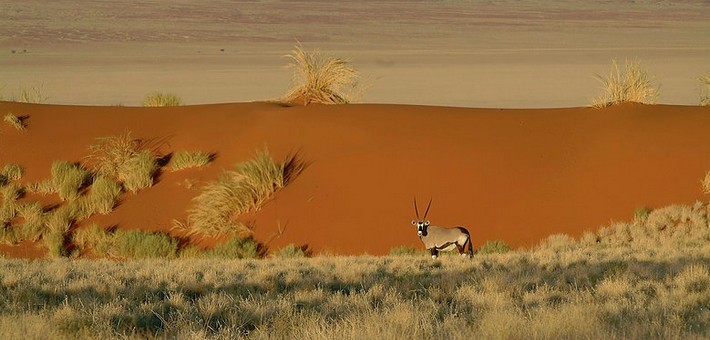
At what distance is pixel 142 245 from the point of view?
1730cm

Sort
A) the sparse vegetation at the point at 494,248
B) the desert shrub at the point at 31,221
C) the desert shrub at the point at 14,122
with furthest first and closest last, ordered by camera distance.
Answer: the desert shrub at the point at 14,122 → the desert shrub at the point at 31,221 → the sparse vegetation at the point at 494,248

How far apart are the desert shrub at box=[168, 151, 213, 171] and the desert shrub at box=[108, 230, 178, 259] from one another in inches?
74.3

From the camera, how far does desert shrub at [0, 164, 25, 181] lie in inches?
766

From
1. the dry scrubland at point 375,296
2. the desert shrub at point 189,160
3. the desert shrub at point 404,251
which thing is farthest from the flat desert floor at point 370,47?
the dry scrubland at point 375,296

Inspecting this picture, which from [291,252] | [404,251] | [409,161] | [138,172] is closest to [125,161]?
[138,172]

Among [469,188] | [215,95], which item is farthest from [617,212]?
[215,95]

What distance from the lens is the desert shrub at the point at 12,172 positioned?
766 inches

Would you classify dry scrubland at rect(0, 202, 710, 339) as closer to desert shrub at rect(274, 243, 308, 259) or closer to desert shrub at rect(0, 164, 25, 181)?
desert shrub at rect(274, 243, 308, 259)

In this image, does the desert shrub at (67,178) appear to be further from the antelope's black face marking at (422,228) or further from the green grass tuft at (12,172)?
the antelope's black face marking at (422,228)

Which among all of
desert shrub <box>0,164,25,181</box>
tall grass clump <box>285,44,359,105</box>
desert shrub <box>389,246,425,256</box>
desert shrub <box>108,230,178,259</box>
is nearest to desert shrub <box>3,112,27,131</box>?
desert shrub <box>0,164,25,181</box>

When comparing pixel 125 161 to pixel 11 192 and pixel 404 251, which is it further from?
pixel 404 251

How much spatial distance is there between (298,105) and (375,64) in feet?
123

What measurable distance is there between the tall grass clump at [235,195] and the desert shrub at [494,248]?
3546 mm

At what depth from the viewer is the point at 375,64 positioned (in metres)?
59.1
